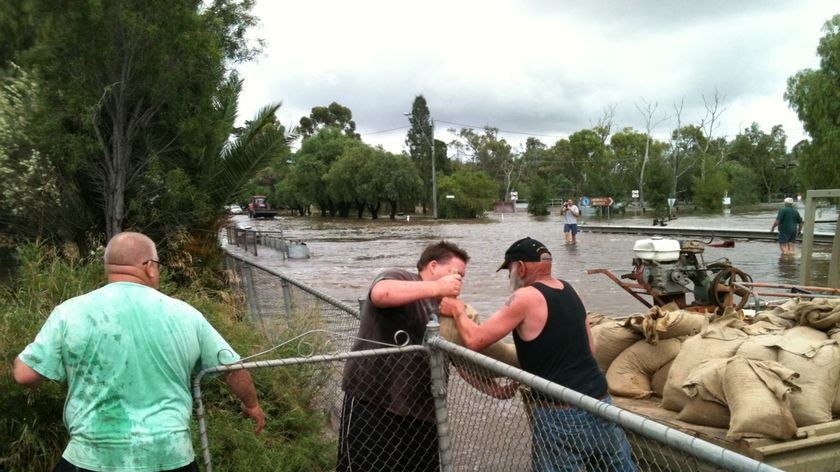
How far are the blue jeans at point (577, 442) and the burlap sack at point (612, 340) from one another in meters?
1.82

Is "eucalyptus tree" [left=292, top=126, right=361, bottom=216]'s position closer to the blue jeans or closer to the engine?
the engine

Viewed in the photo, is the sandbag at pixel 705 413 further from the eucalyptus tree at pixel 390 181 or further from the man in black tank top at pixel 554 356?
the eucalyptus tree at pixel 390 181

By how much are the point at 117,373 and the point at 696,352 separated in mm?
3230

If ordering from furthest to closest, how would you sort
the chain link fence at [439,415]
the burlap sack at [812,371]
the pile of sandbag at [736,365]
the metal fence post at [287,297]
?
1. the metal fence post at [287,297]
2. the burlap sack at [812,371]
3. the pile of sandbag at [736,365]
4. the chain link fence at [439,415]

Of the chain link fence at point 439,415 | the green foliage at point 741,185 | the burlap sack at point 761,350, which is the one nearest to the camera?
the chain link fence at point 439,415

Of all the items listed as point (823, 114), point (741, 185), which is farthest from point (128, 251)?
point (741, 185)

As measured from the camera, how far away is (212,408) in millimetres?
4613

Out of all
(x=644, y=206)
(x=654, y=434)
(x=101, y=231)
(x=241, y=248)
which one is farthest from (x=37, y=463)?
(x=644, y=206)

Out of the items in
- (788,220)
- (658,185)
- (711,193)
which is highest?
(658,185)

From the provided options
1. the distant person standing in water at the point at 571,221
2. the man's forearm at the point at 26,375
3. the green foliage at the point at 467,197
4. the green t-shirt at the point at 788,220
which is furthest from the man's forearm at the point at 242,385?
the green foliage at the point at 467,197

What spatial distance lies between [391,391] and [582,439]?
91cm

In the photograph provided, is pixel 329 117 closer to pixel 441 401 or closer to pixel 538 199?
pixel 538 199

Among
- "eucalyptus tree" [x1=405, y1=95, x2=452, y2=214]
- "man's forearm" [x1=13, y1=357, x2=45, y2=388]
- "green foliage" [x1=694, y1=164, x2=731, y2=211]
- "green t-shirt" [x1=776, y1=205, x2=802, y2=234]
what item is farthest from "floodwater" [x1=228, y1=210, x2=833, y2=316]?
"eucalyptus tree" [x1=405, y1=95, x2=452, y2=214]

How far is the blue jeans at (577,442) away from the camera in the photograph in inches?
115
